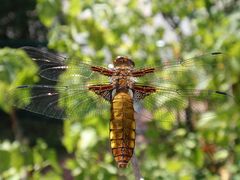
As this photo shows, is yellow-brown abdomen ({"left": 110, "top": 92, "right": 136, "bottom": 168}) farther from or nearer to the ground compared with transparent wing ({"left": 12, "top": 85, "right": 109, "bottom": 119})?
nearer to the ground

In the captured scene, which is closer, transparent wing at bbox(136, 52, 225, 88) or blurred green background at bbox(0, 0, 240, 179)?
transparent wing at bbox(136, 52, 225, 88)

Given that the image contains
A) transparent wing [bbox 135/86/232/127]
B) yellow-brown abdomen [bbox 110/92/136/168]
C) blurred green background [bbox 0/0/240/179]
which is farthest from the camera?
blurred green background [bbox 0/0/240/179]

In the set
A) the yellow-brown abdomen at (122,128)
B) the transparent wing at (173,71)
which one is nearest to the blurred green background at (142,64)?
the transparent wing at (173,71)

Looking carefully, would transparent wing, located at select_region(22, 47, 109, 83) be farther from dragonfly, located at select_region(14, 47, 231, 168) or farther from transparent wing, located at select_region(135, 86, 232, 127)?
transparent wing, located at select_region(135, 86, 232, 127)

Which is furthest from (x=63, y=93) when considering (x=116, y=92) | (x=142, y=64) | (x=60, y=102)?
(x=142, y=64)

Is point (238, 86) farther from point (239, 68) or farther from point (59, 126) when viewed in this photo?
point (59, 126)

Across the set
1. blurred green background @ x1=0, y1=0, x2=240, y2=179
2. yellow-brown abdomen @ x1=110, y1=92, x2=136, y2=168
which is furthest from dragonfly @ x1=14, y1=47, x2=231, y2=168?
blurred green background @ x1=0, y1=0, x2=240, y2=179

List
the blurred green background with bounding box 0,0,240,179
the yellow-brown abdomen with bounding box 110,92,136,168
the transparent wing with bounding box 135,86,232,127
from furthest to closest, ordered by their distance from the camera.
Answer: the blurred green background with bounding box 0,0,240,179, the transparent wing with bounding box 135,86,232,127, the yellow-brown abdomen with bounding box 110,92,136,168
